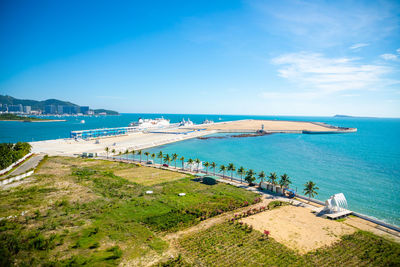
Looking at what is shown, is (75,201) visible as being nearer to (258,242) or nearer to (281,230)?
(258,242)

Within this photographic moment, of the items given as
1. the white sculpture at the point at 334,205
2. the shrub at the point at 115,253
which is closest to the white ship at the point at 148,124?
the shrub at the point at 115,253

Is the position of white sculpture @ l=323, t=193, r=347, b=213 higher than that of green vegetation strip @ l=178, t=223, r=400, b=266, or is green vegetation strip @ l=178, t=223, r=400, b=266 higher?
white sculpture @ l=323, t=193, r=347, b=213

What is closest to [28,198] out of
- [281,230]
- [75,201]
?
[75,201]

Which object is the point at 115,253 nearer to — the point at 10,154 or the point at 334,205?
the point at 334,205

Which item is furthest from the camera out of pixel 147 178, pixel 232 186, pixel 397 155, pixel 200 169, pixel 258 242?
pixel 397 155

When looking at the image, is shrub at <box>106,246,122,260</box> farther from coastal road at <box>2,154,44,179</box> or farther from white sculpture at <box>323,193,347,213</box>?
coastal road at <box>2,154,44,179</box>

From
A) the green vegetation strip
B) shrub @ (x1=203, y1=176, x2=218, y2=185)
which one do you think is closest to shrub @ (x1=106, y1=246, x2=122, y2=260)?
the green vegetation strip

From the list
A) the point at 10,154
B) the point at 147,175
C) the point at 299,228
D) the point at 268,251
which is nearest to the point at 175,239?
the point at 268,251
